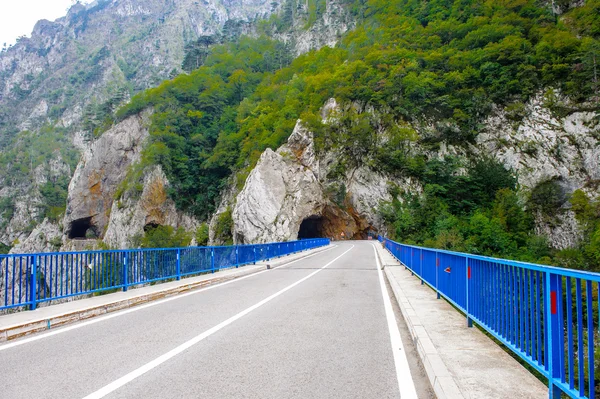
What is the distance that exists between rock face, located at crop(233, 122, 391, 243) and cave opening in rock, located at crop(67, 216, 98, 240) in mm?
36227

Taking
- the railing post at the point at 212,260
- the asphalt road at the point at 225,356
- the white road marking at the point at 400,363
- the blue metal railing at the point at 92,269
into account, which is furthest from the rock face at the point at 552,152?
the asphalt road at the point at 225,356

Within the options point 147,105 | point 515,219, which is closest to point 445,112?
point 515,219

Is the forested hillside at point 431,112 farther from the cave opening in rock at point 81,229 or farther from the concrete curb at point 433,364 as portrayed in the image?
the concrete curb at point 433,364

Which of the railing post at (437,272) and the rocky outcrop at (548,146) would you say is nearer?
the railing post at (437,272)

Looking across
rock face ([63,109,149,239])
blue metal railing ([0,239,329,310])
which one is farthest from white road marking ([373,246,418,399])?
rock face ([63,109,149,239])

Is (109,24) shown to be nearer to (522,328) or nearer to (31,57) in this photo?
(31,57)

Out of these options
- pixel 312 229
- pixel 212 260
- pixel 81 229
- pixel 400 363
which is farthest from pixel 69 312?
pixel 81 229

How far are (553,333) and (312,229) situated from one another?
70.4 m

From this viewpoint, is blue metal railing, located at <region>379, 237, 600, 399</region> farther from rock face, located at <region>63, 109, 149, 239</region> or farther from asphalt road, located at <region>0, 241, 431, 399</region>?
rock face, located at <region>63, 109, 149, 239</region>

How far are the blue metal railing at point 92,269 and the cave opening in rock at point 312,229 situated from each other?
52.4 meters

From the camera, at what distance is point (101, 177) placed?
240ft

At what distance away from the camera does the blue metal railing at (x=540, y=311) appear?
9.19 feet

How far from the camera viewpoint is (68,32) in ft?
643

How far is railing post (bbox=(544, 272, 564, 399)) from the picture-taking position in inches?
123
